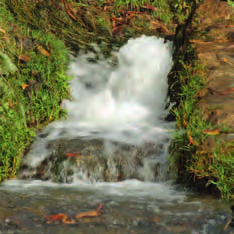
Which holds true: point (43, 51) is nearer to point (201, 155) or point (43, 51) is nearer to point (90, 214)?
point (201, 155)

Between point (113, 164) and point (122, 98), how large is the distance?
2.30 m

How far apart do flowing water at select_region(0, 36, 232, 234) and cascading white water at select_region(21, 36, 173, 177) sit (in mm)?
14

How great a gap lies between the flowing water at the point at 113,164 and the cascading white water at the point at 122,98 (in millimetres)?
14

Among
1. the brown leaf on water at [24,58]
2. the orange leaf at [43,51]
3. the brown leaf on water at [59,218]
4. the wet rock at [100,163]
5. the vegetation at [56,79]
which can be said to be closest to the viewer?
the brown leaf on water at [59,218]

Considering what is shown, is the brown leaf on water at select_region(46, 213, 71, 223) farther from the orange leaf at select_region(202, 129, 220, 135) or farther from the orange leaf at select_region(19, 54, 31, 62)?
the orange leaf at select_region(19, 54, 31, 62)

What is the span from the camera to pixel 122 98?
6.40m

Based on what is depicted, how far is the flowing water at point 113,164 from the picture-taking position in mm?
2863

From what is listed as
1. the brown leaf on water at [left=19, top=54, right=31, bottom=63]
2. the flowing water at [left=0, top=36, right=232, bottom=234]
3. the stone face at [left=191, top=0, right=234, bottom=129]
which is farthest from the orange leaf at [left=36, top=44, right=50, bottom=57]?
the stone face at [left=191, top=0, right=234, bottom=129]

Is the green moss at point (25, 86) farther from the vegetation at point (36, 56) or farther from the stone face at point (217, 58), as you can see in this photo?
the stone face at point (217, 58)

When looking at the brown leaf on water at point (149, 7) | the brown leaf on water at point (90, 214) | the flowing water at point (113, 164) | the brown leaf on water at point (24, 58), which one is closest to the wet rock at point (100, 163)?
the flowing water at point (113, 164)

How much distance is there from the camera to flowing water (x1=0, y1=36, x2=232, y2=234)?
9.39 ft

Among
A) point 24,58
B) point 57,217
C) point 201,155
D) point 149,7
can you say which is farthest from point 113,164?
point 149,7

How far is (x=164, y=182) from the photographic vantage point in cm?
411

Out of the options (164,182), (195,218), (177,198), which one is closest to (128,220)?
(195,218)
